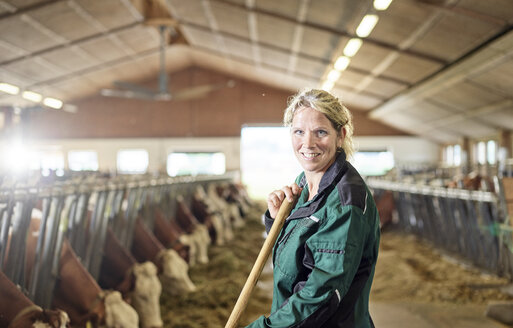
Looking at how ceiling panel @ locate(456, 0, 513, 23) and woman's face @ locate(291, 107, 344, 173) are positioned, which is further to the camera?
ceiling panel @ locate(456, 0, 513, 23)

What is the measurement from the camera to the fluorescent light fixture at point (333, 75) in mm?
14477

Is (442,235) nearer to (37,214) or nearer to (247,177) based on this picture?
(37,214)

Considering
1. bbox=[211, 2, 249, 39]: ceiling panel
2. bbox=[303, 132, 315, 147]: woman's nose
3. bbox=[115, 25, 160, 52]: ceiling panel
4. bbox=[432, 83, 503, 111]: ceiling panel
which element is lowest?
bbox=[303, 132, 315, 147]: woman's nose

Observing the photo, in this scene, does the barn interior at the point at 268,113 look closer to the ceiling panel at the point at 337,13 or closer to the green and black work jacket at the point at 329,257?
the ceiling panel at the point at 337,13

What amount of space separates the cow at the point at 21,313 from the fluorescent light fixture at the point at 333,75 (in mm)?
12556

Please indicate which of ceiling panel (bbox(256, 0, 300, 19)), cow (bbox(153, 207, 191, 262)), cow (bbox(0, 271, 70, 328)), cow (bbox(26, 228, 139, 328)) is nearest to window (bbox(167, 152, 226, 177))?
ceiling panel (bbox(256, 0, 300, 19))

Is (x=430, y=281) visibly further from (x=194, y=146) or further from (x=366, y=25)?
(x=194, y=146)

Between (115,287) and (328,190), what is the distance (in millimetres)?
3072

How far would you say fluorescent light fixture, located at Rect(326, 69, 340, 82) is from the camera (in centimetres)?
1448

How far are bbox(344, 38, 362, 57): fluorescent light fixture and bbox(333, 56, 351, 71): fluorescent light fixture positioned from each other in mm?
334

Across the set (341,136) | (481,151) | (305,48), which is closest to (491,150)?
(481,151)

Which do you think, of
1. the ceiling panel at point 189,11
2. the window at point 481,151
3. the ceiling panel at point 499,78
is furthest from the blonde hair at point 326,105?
the window at point 481,151

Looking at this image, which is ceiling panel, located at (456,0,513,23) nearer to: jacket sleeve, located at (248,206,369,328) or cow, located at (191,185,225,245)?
cow, located at (191,185,225,245)

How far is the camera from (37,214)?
13.2ft
